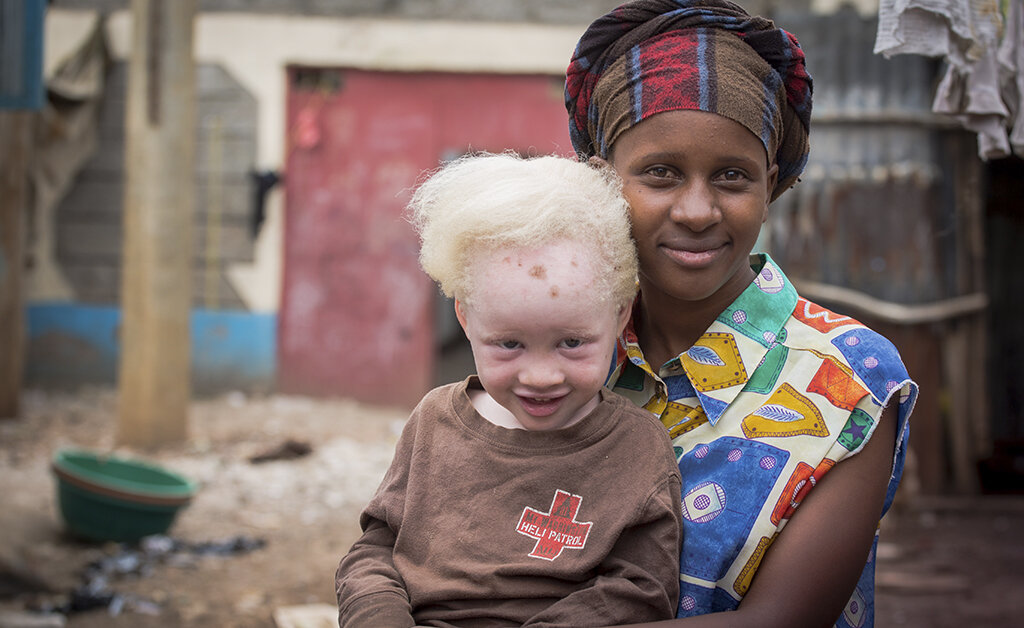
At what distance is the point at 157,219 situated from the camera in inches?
286

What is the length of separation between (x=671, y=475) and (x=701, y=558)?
17 centimetres

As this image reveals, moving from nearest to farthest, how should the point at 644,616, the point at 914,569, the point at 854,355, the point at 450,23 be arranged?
the point at 644,616, the point at 854,355, the point at 914,569, the point at 450,23

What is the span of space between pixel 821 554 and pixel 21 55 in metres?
4.34

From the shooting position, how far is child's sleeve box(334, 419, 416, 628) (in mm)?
1649

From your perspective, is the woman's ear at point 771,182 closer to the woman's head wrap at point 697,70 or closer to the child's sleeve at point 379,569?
the woman's head wrap at point 697,70

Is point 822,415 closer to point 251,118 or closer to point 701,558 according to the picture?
point 701,558

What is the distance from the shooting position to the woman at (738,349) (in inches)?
A: 66.3

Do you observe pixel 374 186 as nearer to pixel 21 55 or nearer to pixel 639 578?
pixel 21 55

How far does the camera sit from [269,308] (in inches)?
375

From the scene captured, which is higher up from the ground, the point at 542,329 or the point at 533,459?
the point at 542,329

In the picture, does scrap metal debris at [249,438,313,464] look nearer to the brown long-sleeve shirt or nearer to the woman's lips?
the brown long-sleeve shirt

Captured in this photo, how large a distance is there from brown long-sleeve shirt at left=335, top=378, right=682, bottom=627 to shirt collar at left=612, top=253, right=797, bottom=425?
14 centimetres

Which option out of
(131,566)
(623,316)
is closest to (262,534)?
(131,566)

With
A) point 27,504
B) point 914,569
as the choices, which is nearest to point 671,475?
point 914,569
